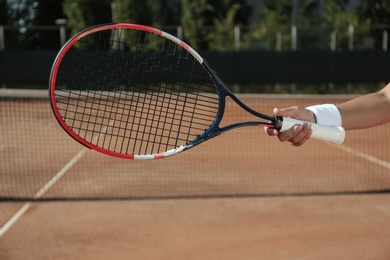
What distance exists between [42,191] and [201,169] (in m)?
1.81

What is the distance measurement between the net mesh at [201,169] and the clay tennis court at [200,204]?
0.04ft

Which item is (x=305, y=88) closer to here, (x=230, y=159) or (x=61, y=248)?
(x=230, y=159)

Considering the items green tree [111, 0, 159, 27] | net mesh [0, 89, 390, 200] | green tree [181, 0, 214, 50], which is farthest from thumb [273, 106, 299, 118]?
green tree [111, 0, 159, 27]

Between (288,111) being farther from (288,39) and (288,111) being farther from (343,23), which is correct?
(343,23)

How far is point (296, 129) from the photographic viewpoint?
193 cm

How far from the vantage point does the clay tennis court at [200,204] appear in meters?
3.62

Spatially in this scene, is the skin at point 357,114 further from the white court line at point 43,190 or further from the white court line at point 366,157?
the white court line at point 366,157

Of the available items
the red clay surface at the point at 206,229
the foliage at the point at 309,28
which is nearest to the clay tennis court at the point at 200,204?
the red clay surface at the point at 206,229

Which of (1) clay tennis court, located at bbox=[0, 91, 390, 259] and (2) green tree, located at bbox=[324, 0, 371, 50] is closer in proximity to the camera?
(1) clay tennis court, located at bbox=[0, 91, 390, 259]

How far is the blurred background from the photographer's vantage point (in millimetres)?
13391

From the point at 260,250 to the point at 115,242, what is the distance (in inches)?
38.2

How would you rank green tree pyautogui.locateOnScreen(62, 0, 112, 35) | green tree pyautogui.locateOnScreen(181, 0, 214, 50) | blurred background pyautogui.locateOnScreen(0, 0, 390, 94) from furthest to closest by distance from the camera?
green tree pyautogui.locateOnScreen(62, 0, 112, 35)
green tree pyautogui.locateOnScreen(181, 0, 214, 50)
blurred background pyautogui.locateOnScreen(0, 0, 390, 94)

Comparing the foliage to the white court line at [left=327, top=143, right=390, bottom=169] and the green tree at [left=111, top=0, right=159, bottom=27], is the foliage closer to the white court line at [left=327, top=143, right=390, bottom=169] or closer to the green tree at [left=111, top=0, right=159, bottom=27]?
the green tree at [left=111, top=0, right=159, bottom=27]

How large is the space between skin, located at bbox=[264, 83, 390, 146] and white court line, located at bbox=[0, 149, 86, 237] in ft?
8.70
